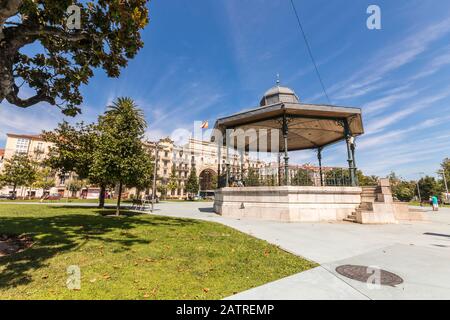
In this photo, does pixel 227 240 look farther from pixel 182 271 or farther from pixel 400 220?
pixel 400 220

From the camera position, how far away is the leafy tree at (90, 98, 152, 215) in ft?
43.7

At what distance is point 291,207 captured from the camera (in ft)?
38.3

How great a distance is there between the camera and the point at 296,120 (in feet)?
50.3

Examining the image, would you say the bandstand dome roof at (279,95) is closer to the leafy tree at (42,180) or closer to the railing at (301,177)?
the railing at (301,177)

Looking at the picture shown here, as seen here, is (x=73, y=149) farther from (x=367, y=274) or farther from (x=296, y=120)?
(x=367, y=274)

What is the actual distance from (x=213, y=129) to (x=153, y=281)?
43.1ft

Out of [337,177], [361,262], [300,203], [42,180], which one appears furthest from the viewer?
[42,180]

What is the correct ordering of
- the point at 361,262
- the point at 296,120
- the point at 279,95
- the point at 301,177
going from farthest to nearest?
1. the point at 279,95
2. the point at 296,120
3. the point at 301,177
4. the point at 361,262

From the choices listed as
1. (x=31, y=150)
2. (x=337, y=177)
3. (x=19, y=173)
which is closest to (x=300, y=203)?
(x=337, y=177)

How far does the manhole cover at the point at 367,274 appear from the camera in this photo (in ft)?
12.3

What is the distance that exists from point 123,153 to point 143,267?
429 inches

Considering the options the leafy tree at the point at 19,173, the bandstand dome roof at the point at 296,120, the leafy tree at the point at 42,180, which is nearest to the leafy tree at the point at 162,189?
the leafy tree at the point at 42,180

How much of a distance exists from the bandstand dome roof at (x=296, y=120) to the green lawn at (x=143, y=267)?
865 centimetres
